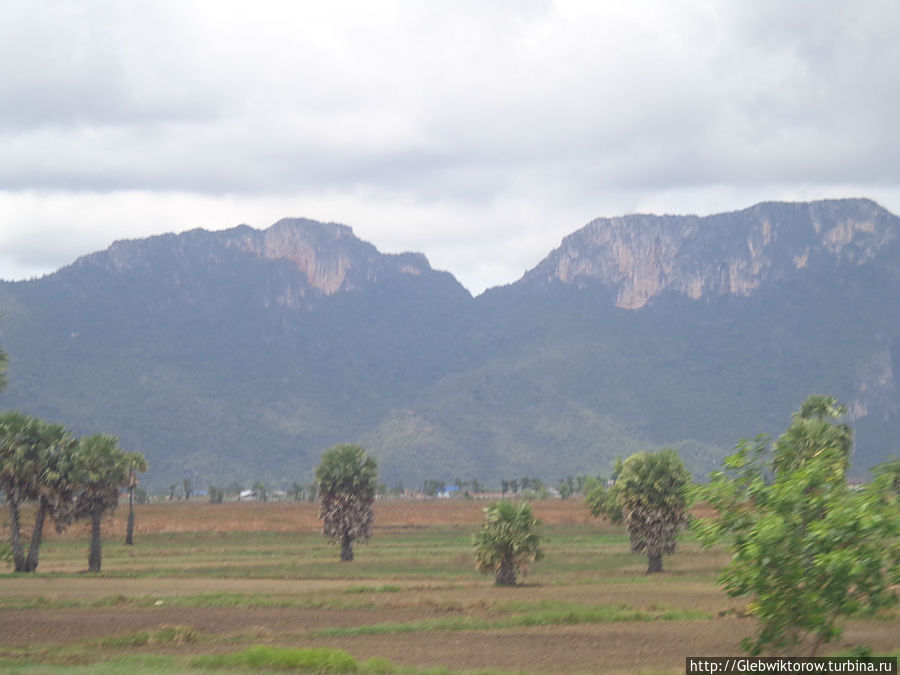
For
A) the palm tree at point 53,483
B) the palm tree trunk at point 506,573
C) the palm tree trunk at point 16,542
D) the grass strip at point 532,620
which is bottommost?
the grass strip at point 532,620

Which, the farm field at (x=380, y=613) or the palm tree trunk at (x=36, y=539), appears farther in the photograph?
the palm tree trunk at (x=36, y=539)

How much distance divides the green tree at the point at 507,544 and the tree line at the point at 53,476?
2146 cm

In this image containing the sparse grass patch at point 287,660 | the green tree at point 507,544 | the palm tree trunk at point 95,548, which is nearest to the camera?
the sparse grass patch at point 287,660

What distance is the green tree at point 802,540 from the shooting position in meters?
26.4

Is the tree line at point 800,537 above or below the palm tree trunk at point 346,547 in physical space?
above

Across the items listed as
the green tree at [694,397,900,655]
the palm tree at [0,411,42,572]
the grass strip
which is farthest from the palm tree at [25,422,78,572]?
the green tree at [694,397,900,655]

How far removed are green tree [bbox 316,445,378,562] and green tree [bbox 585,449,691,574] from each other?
18.7 meters

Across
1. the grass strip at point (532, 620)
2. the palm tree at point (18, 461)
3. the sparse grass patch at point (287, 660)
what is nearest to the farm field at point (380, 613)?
the grass strip at point (532, 620)

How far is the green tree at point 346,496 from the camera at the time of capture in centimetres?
7669

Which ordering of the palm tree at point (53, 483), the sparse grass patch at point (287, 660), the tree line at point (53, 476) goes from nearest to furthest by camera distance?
1. the sparse grass patch at point (287, 660)
2. the tree line at point (53, 476)
3. the palm tree at point (53, 483)

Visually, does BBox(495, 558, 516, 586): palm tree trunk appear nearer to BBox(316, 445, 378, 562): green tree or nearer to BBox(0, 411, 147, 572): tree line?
BBox(316, 445, 378, 562): green tree

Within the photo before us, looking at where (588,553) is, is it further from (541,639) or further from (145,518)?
(145,518)

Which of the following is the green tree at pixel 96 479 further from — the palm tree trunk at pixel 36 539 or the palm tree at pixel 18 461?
the palm tree at pixel 18 461

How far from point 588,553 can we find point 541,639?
4237 centimetres
